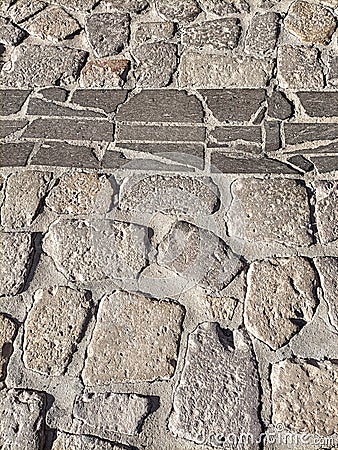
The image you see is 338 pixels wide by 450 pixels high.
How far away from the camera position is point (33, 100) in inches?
103

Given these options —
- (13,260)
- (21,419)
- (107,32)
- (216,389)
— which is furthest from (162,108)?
(21,419)

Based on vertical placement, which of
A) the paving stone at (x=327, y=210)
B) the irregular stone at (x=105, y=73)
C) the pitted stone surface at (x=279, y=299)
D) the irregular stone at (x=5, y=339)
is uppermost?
the irregular stone at (x=105, y=73)

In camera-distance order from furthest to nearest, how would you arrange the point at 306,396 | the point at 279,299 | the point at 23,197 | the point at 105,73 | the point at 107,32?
the point at 107,32 → the point at 105,73 → the point at 23,197 → the point at 279,299 → the point at 306,396

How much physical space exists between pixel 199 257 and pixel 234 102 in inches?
30.3

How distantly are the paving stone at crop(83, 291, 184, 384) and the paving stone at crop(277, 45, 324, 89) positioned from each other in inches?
44.5

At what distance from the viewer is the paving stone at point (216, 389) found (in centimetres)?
186

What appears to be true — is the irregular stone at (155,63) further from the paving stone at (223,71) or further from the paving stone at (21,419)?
the paving stone at (21,419)

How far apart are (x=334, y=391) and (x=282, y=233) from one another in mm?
555

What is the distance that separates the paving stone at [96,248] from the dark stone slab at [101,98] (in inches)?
23.7

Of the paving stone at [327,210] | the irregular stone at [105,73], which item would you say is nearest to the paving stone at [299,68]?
the paving stone at [327,210]

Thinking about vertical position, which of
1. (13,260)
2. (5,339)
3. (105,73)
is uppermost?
(105,73)

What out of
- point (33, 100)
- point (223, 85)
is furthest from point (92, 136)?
point (223, 85)

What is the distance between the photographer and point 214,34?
8.91ft

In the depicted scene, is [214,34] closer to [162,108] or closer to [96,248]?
[162,108]
